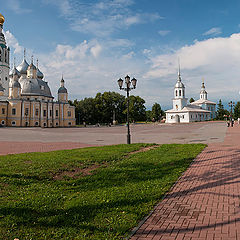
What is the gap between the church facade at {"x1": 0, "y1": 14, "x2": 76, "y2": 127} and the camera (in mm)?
57625

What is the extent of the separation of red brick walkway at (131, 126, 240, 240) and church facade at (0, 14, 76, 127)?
5845 centimetres

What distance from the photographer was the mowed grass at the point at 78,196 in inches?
146

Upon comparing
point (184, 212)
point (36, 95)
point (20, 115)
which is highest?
point (36, 95)

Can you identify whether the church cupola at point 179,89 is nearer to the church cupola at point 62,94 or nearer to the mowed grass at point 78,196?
the church cupola at point 62,94

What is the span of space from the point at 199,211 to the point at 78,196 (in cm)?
268

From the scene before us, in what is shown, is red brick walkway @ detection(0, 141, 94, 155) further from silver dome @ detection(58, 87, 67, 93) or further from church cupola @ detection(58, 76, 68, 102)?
silver dome @ detection(58, 87, 67, 93)

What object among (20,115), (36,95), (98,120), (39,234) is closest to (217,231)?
(39,234)

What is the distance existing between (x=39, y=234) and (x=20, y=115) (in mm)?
59912

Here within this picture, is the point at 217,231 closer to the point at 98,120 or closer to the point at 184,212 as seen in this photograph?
the point at 184,212

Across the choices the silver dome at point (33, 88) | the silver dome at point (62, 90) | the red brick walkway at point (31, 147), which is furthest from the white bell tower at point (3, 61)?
the red brick walkway at point (31, 147)

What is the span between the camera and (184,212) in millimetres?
4418

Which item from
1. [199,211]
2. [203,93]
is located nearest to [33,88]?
[199,211]

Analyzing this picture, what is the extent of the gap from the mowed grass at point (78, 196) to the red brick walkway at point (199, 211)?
282 millimetres

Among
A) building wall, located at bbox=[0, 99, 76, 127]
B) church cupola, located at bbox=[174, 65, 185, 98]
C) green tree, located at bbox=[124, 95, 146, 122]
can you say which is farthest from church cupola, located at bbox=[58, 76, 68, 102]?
church cupola, located at bbox=[174, 65, 185, 98]
